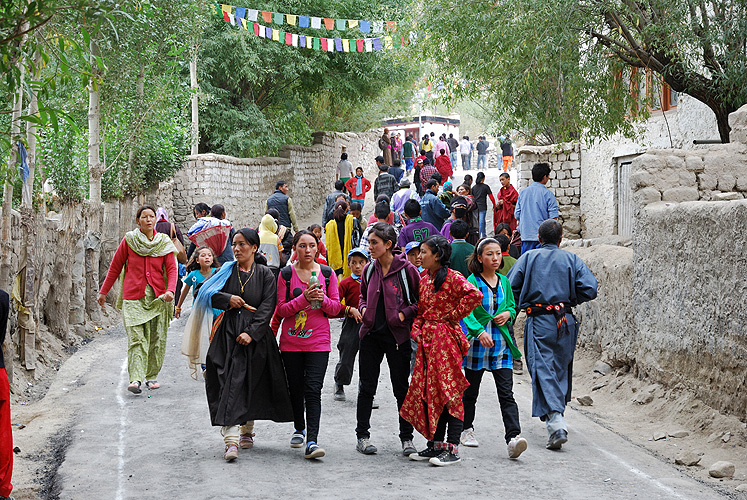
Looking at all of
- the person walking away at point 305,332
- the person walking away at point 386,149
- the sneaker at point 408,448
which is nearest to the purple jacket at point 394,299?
the person walking away at point 305,332

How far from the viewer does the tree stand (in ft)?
36.4

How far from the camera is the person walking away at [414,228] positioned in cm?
1027

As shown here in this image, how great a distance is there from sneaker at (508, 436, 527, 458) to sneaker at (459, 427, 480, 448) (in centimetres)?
47

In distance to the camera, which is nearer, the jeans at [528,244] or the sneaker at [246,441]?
the sneaker at [246,441]

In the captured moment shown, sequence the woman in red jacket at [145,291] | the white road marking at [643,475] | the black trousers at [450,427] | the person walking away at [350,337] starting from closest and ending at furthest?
the white road marking at [643,475] < the black trousers at [450,427] < the person walking away at [350,337] < the woman in red jacket at [145,291]

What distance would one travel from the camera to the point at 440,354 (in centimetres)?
596

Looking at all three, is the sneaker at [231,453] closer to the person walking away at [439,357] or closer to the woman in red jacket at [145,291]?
the person walking away at [439,357]

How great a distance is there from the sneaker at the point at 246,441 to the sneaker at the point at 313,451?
1.84ft

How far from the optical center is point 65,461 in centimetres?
626

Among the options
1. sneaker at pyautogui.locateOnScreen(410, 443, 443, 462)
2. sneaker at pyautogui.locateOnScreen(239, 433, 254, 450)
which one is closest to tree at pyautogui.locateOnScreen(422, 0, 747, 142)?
sneaker at pyautogui.locateOnScreen(410, 443, 443, 462)

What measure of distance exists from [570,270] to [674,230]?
195 centimetres

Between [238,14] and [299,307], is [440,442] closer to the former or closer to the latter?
[299,307]

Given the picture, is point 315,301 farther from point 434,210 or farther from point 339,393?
point 434,210

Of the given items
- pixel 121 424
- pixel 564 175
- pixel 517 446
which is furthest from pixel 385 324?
pixel 564 175
